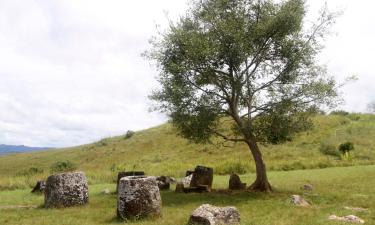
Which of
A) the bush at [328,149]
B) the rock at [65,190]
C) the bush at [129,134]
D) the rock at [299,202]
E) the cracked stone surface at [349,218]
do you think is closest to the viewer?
the cracked stone surface at [349,218]

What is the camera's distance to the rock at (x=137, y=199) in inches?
743

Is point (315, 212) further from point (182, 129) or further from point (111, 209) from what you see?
point (182, 129)

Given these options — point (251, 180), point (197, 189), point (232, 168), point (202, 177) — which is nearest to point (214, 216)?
point (197, 189)

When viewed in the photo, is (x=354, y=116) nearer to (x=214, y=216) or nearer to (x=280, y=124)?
(x=280, y=124)

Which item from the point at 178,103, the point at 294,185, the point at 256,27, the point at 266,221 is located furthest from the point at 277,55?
the point at 266,221

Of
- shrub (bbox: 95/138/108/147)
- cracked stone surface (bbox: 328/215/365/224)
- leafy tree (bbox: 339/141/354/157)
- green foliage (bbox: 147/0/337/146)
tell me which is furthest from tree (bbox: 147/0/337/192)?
shrub (bbox: 95/138/108/147)

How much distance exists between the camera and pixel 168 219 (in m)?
18.8

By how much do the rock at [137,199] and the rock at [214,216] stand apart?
111 inches

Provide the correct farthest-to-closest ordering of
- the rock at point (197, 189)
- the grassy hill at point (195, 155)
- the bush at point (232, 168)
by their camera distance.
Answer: the grassy hill at point (195, 155)
the bush at point (232, 168)
the rock at point (197, 189)

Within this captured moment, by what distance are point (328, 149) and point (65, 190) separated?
44.4 metres

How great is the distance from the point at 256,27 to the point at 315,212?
13.3 m

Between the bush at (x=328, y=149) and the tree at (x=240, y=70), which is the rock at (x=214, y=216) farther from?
the bush at (x=328, y=149)

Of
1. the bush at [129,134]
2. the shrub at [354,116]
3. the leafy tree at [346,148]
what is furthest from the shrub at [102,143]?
the leafy tree at [346,148]

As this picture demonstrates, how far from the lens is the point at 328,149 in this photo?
6031cm
